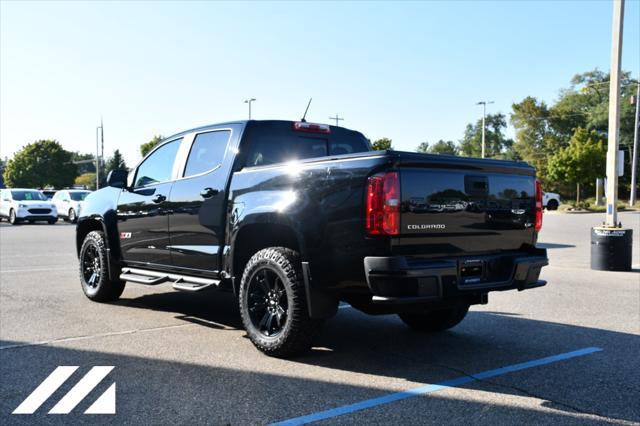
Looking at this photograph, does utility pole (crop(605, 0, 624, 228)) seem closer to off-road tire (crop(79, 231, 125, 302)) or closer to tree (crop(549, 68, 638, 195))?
off-road tire (crop(79, 231, 125, 302))

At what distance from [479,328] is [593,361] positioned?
1446 millimetres

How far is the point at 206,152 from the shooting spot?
6.01 m

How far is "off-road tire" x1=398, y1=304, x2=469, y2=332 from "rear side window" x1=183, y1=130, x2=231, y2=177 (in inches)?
95.7

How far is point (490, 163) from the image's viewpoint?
15.8 feet

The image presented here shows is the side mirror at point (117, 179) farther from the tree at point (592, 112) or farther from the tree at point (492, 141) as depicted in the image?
the tree at point (492, 141)

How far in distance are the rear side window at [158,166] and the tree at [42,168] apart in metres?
80.4

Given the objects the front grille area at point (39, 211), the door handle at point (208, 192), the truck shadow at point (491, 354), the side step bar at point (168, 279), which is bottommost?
the truck shadow at point (491, 354)

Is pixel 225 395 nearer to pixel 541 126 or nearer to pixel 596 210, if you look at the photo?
pixel 596 210

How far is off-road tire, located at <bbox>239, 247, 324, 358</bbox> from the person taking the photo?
4660 mm

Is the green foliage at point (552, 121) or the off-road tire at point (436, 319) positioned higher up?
the green foliage at point (552, 121)

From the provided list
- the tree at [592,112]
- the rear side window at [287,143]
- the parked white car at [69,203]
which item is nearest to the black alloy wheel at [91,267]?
the rear side window at [287,143]

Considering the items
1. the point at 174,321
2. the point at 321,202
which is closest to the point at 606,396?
the point at 321,202

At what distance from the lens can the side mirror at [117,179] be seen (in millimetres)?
6957

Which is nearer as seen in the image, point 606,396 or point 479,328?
point 606,396
